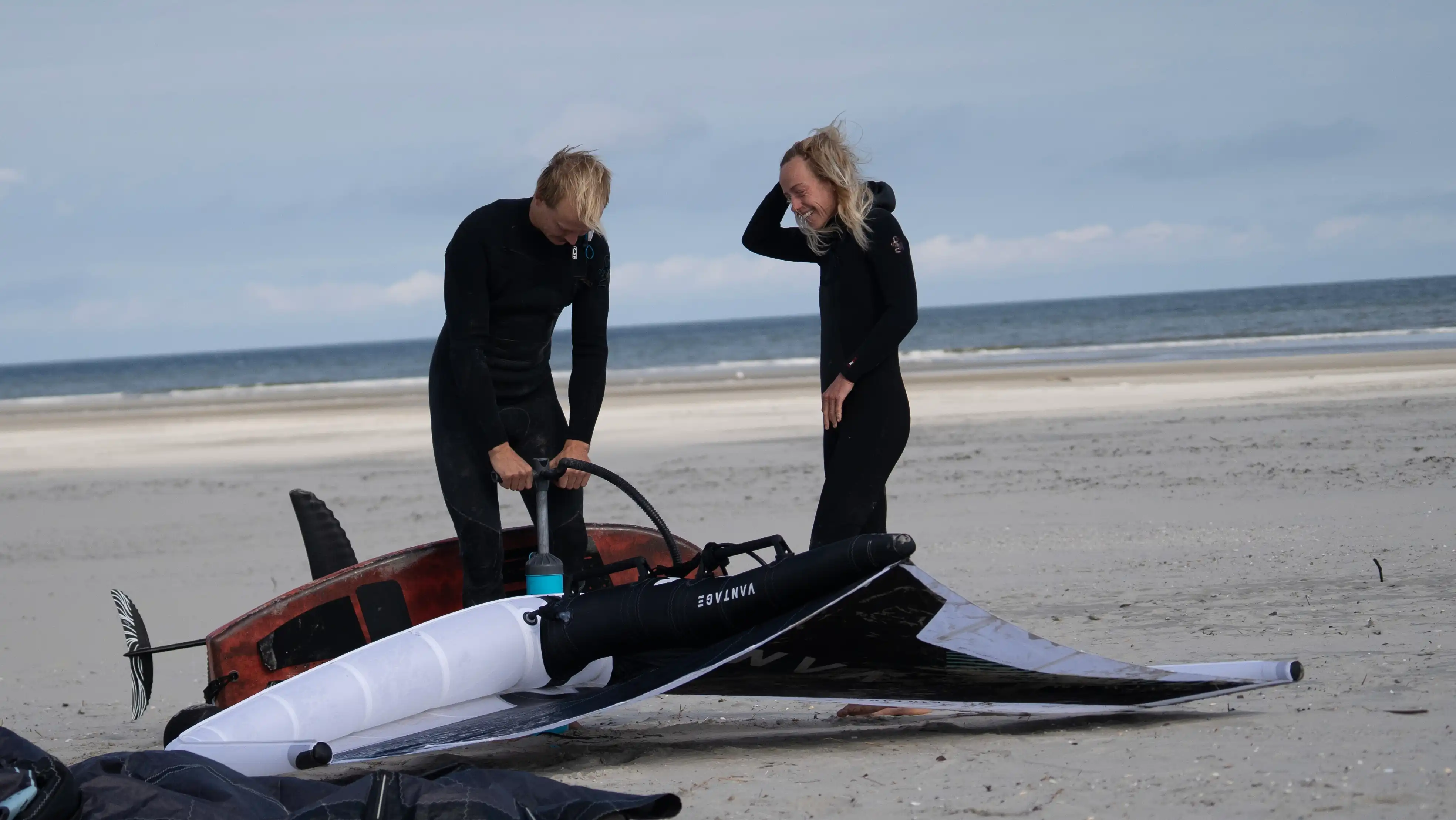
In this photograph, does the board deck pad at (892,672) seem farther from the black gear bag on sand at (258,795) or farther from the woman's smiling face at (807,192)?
the woman's smiling face at (807,192)

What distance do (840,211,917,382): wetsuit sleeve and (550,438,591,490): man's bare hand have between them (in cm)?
87

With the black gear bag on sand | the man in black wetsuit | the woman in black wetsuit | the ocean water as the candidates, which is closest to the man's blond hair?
the man in black wetsuit

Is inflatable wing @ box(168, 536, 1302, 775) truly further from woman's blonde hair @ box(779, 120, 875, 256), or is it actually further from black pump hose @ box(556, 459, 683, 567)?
woman's blonde hair @ box(779, 120, 875, 256)

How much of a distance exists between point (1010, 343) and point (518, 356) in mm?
42120

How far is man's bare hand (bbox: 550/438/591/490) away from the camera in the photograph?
4.14 meters

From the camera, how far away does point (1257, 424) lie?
12.2 m

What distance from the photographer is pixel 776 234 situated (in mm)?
4242

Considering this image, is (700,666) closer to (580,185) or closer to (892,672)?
(892,672)

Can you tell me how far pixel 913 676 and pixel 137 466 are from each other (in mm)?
12758

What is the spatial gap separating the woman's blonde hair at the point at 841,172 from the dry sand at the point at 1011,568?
4.90 ft

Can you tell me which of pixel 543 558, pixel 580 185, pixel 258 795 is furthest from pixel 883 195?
pixel 258 795

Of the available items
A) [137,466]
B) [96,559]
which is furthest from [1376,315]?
[96,559]

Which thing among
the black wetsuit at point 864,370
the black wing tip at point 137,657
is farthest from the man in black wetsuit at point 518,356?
the black wing tip at point 137,657

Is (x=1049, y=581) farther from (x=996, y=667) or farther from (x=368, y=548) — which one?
(x=368, y=548)
